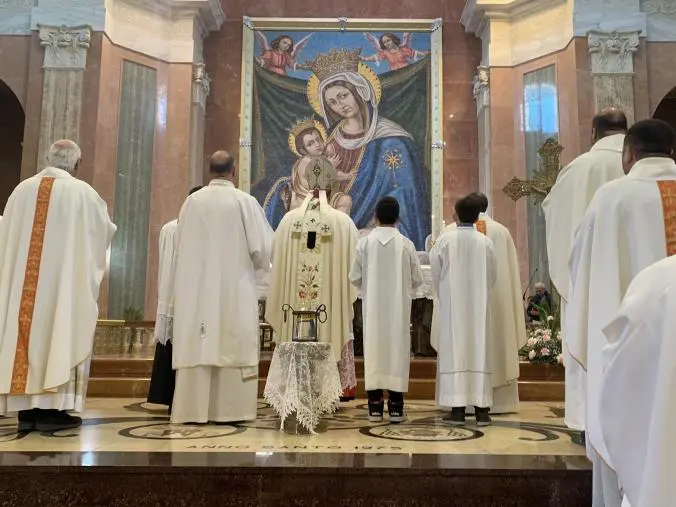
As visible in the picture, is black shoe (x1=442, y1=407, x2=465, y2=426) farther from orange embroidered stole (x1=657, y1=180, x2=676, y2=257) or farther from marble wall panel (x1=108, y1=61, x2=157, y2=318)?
marble wall panel (x1=108, y1=61, x2=157, y2=318)

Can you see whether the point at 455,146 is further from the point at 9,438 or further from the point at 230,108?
the point at 9,438

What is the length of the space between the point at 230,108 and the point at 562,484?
10.4 m

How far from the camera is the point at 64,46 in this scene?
10.6 metres

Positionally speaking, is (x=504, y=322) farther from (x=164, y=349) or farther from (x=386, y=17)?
(x=386, y=17)

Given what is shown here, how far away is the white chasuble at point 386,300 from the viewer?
222 inches

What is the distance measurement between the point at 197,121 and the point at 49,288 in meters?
7.51

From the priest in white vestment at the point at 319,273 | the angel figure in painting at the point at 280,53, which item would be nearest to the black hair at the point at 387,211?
the priest in white vestment at the point at 319,273

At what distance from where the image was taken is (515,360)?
6.26 meters

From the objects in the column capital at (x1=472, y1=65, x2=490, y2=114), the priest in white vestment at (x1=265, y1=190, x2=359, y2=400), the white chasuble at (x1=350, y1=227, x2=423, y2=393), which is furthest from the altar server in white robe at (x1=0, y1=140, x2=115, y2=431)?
the column capital at (x1=472, y1=65, x2=490, y2=114)

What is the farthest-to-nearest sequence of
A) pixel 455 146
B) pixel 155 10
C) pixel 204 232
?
pixel 455 146 < pixel 155 10 < pixel 204 232

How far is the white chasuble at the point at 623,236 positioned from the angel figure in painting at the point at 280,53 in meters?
10.0

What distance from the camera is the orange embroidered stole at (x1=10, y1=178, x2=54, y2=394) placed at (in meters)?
4.83

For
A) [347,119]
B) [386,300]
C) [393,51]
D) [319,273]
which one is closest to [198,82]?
[347,119]

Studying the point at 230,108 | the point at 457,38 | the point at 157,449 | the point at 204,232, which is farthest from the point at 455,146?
the point at 157,449
